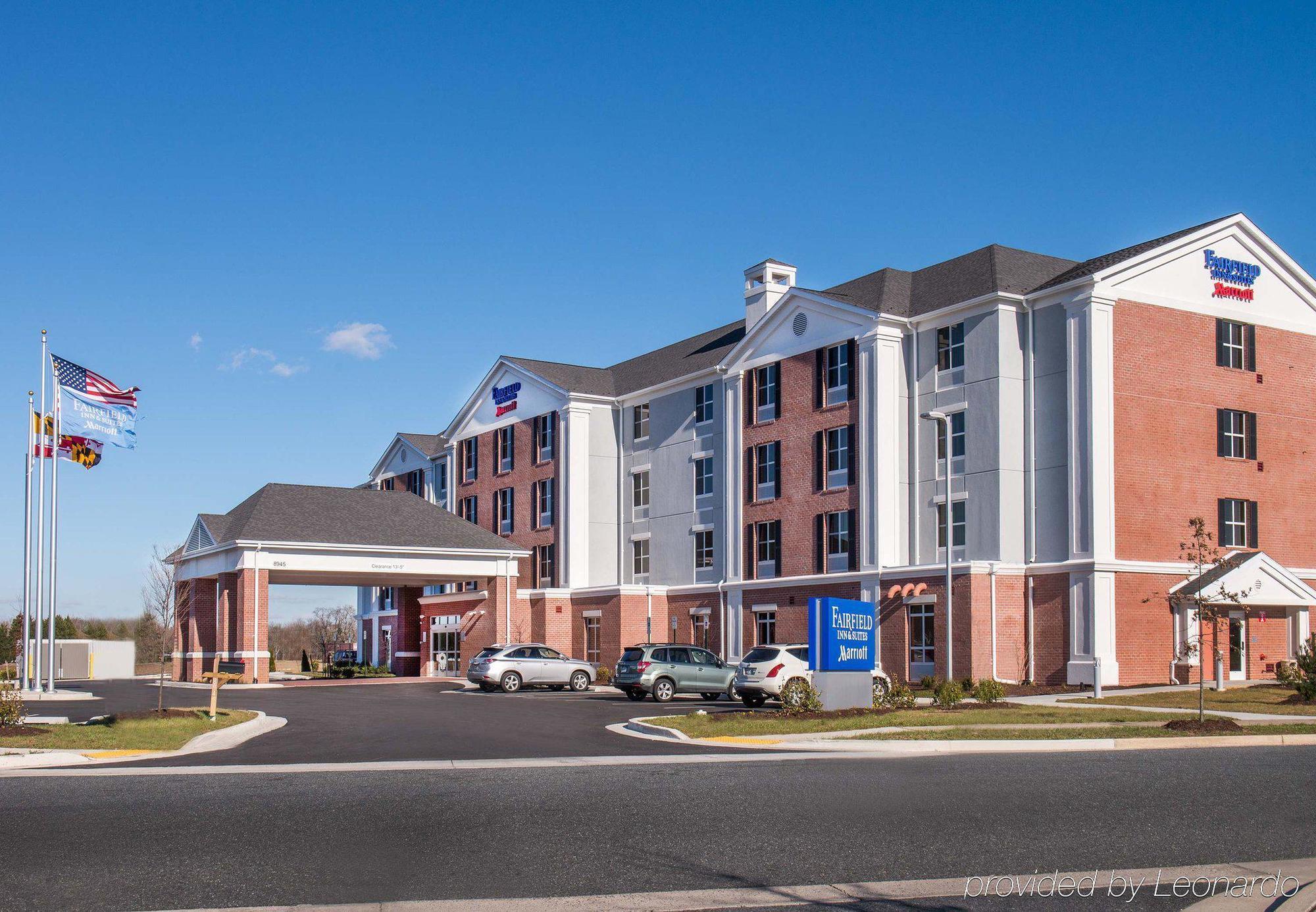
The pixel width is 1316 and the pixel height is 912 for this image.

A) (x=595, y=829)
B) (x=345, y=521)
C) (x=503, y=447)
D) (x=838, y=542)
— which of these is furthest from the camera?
(x=503, y=447)

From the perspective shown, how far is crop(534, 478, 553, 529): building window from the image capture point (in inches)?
2312

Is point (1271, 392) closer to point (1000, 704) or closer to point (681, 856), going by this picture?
point (1000, 704)

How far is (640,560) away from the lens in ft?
187

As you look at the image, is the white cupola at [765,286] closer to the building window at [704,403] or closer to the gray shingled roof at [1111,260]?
the building window at [704,403]

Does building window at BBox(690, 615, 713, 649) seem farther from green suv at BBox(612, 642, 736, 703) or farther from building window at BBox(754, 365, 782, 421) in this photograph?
green suv at BBox(612, 642, 736, 703)

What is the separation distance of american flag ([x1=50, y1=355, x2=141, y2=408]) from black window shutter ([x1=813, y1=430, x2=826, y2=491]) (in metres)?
22.5

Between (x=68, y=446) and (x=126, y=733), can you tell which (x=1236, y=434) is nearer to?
(x=126, y=733)

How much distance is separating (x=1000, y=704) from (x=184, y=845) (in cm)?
2177

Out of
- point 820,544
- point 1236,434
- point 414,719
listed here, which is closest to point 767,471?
point 820,544

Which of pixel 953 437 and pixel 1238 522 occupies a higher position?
pixel 953 437

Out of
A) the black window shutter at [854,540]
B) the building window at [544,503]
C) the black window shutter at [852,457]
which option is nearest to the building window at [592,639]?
the building window at [544,503]

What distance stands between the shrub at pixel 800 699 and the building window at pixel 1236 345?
861 inches

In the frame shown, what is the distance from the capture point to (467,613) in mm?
59719

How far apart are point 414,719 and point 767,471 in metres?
23.0
